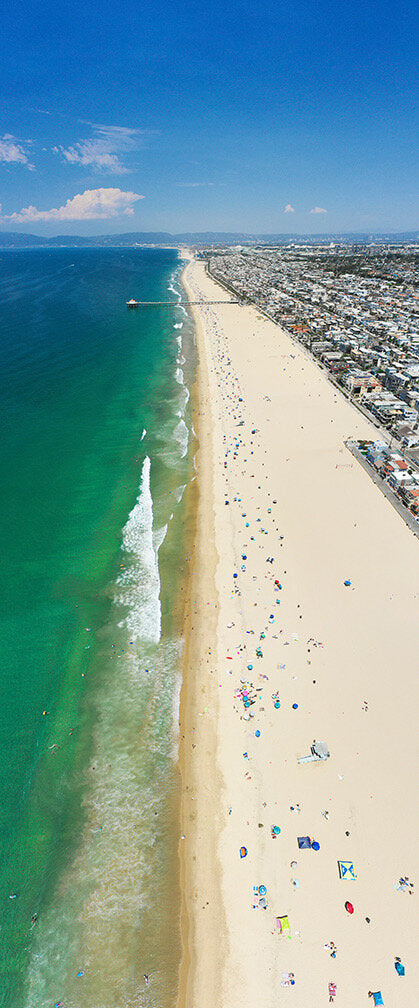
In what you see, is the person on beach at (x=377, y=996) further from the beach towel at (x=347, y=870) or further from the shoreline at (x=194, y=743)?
the shoreline at (x=194, y=743)

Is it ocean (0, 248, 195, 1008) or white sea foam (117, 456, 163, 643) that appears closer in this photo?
ocean (0, 248, 195, 1008)

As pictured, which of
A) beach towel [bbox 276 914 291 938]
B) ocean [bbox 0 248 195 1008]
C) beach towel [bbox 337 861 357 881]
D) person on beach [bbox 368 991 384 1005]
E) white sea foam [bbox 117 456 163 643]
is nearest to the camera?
person on beach [bbox 368 991 384 1005]

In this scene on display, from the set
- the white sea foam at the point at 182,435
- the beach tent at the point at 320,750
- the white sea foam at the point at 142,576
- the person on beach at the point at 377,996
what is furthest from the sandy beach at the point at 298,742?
the white sea foam at the point at 182,435

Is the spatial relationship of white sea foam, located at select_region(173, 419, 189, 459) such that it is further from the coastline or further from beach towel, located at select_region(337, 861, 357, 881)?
beach towel, located at select_region(337, 861, 357, 881)

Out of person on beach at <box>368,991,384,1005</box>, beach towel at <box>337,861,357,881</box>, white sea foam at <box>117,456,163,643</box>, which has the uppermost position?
white sea foam at <box>117,456,163,643</box>

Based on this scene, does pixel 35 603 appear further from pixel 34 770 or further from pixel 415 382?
pixel 415 382

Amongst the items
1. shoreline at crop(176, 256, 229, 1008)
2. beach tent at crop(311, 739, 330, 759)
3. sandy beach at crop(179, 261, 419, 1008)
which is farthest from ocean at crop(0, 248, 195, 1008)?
beach tent at crop(311, 739, 330, 759)

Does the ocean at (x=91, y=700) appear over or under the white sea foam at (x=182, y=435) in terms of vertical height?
under

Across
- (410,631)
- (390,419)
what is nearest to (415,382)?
(390,419)
